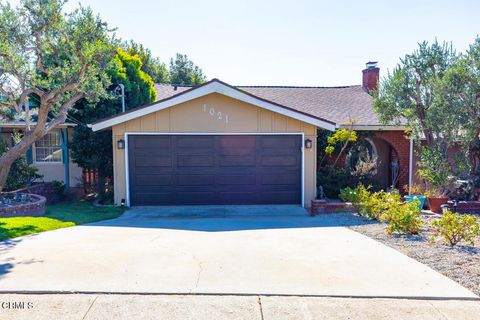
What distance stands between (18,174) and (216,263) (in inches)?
350

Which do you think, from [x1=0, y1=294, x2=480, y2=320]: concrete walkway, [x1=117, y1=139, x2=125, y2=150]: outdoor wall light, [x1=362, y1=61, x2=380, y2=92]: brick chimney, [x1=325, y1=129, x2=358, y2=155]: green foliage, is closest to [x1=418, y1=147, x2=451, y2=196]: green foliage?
[x1=325, y1=129, x2=358, y2=155]: green foliage

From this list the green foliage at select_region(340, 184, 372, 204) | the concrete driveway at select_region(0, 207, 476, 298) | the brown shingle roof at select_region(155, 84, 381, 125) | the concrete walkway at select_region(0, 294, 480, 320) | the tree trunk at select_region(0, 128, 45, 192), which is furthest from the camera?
the brown shingle roof at select_region(155, 84, 381, 125)

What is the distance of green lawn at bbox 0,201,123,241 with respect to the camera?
742cm

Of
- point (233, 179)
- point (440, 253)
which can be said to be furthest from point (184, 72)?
point (440, 253)

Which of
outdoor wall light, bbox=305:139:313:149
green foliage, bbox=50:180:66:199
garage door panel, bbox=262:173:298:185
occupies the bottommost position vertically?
green foliage, bbox=50:180:66:199

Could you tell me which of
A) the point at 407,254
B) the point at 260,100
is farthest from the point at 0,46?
the point at 407,254

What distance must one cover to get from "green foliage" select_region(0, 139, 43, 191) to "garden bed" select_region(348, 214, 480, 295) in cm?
983

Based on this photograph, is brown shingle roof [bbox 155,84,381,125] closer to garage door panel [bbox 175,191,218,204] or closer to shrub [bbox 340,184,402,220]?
shrub [bbox 340,184,402,220]

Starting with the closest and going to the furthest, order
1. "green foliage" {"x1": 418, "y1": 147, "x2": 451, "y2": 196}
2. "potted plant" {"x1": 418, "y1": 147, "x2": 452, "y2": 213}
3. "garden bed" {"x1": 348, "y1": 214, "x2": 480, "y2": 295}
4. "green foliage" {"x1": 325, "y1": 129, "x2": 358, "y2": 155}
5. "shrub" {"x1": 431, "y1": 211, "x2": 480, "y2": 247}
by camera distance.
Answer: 1. "garden bed" {"x1": 348, "y1": 214, "x2": 480, "y2": 295}
2. "shrub" {"x1": 431, "y1": 211, "x2": 480, "y2": 247}
3. "potted plant" {"x1": 418, "y1": 147, "x2": 452, "y2": 213}
4. "green foliage" {"x1": 418, "y1": 147, "x2": 451, "y2": 196}
5. "green foliage" {"x1": 325, "y1": 129, "x2": 358, "y2": 155}

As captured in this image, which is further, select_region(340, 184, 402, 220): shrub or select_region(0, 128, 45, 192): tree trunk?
select_region(0, 128, 45, 192): tree trunk

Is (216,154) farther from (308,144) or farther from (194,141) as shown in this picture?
(308,144)

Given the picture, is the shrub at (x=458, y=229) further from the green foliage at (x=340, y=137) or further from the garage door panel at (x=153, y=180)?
the garage door panel at (x=153, y=180)

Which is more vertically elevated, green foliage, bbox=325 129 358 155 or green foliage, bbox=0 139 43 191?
green foliage, bbox=325 129 358 155

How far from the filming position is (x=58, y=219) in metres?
8.80
